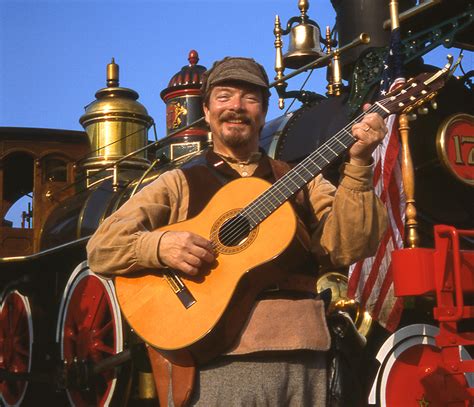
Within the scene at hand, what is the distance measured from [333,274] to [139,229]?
235cm

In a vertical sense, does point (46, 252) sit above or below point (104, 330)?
above

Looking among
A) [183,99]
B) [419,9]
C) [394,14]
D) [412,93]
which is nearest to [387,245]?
[394,14]

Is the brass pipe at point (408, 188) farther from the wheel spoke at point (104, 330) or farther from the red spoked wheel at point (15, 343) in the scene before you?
the red spoked wheel at point (15, 343)

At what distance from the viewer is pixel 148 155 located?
9320 millimetres

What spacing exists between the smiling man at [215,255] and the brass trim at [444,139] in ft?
7.42

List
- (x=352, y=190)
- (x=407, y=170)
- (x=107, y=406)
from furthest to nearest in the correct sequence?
(x=107, y=406) → (x=407, y=170) → (x=352, y=190)

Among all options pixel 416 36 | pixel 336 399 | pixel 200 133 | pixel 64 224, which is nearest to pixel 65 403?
pixel 64 224

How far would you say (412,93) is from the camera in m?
2.41

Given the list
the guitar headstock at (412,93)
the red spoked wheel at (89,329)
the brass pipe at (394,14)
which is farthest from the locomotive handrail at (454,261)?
the red spoked wheel at (89,329)

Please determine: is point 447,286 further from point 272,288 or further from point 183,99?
point 183,99

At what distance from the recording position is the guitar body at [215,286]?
2.15m

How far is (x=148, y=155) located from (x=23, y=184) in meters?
1.41

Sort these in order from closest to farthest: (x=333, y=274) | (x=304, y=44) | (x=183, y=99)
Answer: (x=333, y=274)
(x=304, y=44)
(x=183, y=99)

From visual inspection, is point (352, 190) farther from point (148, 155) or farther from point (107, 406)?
point (148, 155)
